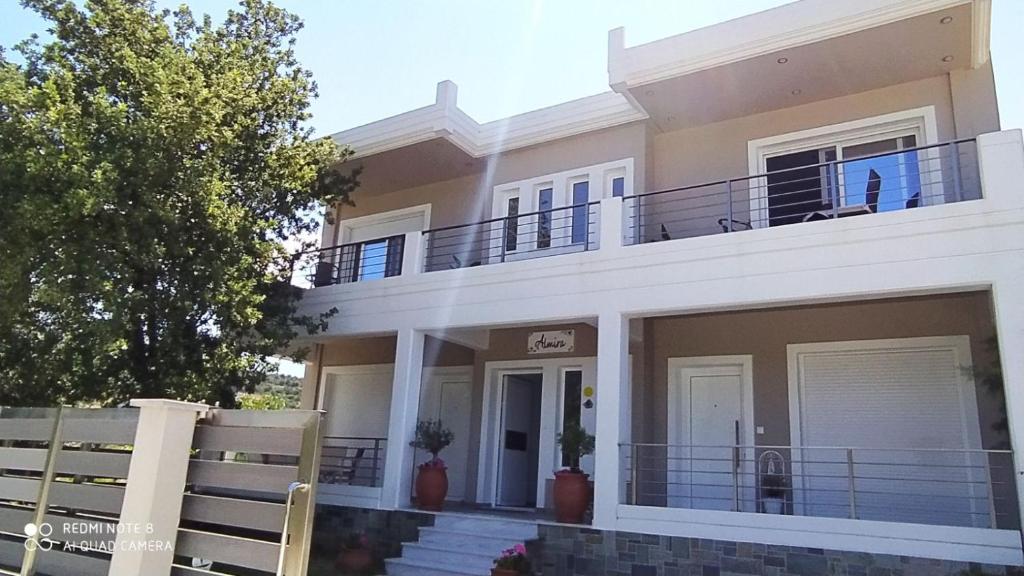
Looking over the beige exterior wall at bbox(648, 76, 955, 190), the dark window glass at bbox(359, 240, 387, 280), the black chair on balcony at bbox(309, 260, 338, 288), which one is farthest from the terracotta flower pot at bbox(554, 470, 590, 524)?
the black chair on balcony at bbox(309, 260, 338, 288)

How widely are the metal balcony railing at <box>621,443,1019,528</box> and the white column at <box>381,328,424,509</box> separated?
3.02 m

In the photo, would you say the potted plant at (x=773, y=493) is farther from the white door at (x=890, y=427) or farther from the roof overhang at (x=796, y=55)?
the roof overhang at (x=796, y=55)

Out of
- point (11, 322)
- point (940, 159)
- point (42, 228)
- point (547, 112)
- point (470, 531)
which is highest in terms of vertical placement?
point (547, 112)

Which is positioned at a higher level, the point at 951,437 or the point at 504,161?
the point at 504,161

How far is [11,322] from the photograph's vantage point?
27.8 feet

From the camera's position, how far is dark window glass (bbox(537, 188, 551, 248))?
11.4 meters

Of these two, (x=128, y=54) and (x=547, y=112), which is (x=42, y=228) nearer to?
(x=128, y=54)

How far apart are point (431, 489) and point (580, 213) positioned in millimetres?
4792

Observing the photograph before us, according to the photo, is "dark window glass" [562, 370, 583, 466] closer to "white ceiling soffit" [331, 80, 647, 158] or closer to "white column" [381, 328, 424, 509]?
"white column" [381, 328, 424, 509]

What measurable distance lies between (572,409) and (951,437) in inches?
193

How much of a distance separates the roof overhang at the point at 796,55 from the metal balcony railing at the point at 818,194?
3.59 feet

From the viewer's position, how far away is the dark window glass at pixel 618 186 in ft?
35.9

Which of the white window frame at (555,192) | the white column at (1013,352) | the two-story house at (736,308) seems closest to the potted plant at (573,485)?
the two-story house at (736,308)

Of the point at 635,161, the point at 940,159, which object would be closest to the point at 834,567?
the point at 940,159
